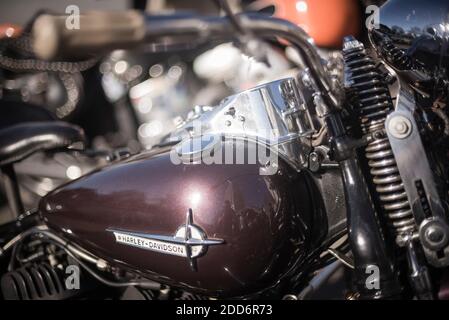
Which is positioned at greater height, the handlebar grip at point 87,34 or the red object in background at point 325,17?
the red object in background at point 325,17

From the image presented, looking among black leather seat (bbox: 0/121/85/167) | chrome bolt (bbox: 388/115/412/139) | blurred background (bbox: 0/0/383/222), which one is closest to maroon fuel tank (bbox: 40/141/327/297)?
chrome bolt (bbox: 388/115/412/139)

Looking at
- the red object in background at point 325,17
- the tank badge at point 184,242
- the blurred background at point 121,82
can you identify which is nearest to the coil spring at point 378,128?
the tank badge at point 184,242

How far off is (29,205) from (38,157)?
715 millimetres

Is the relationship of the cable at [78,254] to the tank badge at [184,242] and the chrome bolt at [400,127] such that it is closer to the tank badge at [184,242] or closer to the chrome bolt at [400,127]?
the tank badge at [184,242]

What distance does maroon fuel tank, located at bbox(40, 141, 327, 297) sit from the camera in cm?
134

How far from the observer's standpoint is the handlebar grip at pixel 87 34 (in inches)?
30.7

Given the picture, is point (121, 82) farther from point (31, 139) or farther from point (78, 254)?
point (78, 254)

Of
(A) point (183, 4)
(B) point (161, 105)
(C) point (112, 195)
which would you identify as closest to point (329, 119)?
(C) point (112, 195)

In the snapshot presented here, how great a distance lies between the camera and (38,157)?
98.8 inches

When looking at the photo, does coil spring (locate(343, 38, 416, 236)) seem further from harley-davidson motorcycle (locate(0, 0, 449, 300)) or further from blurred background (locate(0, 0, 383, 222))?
blurred background (locate(0, 0, 383, 222))

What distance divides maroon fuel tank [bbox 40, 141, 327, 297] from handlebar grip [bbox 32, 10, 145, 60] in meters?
0.57

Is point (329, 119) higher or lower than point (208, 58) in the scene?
lower
